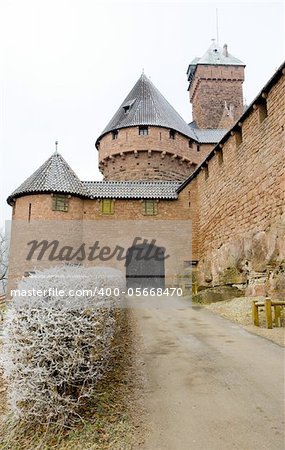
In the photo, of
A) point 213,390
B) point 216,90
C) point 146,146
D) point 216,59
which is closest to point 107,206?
point 146,146

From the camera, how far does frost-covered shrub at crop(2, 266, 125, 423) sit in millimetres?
3189

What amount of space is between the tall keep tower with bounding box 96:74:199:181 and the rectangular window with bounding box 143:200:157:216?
165 inches

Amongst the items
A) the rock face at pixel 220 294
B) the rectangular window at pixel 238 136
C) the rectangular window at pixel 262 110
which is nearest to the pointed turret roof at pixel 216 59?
the rectangular window at pixel 238 136

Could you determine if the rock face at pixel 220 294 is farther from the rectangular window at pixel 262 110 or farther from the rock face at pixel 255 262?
the rectangular window at pixel 262 110

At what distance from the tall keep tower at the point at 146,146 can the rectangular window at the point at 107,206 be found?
4764mm

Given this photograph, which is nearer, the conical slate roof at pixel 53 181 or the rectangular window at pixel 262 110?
the rectangular window at pixel 262 110

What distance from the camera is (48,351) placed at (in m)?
3.18

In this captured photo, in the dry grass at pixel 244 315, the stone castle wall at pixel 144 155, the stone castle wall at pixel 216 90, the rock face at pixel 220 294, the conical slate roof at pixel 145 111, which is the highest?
the stone castle wall at pixel 216 90

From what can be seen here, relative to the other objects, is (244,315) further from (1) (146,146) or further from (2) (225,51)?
(2) (225,51)

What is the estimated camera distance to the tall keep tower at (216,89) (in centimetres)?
3383

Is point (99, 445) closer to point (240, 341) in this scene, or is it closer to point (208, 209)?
point (240, 341)

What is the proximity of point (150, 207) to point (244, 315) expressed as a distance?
11930 millimetres

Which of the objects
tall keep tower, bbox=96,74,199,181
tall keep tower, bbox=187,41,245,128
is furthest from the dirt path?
tall keep tower, bbox=187,41,245,128

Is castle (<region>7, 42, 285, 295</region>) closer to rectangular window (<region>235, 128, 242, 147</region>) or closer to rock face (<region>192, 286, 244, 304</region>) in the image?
rectangular window (<region>235, 128, 242, 147</region>)
